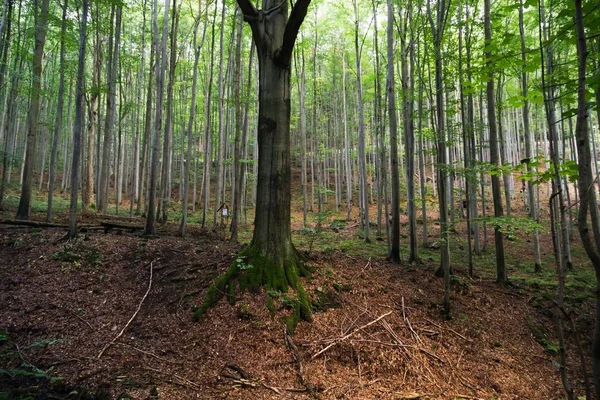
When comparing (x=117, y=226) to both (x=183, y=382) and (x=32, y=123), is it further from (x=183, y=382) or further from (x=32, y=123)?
(x=183, y=382)

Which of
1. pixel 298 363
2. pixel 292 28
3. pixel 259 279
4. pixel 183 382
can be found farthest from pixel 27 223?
pixel 292 28

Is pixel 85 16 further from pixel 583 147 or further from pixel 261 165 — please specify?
pixel 583 147

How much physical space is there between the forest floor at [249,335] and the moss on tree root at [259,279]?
166 mm

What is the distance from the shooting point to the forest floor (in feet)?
11.0

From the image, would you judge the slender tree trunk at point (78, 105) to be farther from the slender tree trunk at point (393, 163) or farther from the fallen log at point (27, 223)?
the slender tree trunk at point (393, 163)

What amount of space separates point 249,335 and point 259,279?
2.90 feet

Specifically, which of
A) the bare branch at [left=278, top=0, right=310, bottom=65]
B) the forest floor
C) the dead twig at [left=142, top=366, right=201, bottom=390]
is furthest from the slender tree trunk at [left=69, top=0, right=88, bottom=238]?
the dead twig at [left=142, top=366, right=201, bottom=390]

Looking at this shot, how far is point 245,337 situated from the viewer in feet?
13.0

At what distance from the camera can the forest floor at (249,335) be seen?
11.0 feet

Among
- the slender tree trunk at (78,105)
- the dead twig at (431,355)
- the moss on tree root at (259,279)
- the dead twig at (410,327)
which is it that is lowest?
the dead twig at (431,355)

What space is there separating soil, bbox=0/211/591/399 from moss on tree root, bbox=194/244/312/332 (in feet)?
0.51

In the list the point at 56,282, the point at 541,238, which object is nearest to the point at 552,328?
the point at 56,282

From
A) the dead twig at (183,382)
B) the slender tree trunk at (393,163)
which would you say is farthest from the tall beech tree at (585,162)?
the slender tree trunk at (393,163)

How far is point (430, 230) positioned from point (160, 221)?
540 inches
